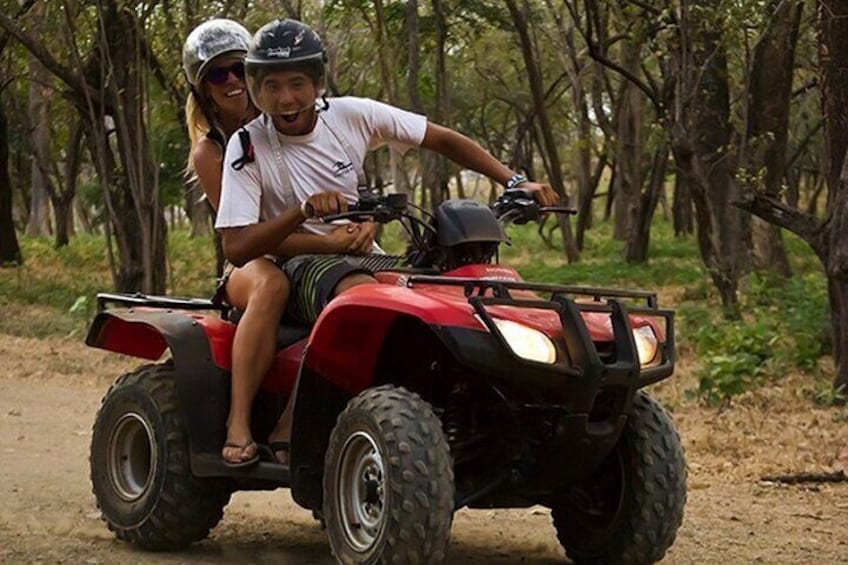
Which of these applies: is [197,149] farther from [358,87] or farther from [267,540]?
[358,87]

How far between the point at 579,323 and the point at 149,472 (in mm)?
2197

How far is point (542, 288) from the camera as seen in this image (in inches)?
187

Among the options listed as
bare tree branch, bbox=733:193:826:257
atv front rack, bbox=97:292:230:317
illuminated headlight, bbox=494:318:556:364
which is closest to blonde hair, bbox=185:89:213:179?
atv front rack, bbox=97:292:230:317

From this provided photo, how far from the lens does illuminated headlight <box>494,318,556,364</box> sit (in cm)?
458

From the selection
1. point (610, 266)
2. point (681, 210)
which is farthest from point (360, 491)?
point (681, 210)

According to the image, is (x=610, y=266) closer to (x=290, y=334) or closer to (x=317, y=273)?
(x=290, y=334)

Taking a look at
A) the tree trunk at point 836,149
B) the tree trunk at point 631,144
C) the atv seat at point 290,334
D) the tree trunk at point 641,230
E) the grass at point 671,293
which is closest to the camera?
the atv seat at point 290,334

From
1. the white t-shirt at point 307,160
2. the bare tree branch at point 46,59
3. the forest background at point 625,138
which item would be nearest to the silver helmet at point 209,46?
the white t-shirt at point 307,160

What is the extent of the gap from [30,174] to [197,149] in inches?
1665

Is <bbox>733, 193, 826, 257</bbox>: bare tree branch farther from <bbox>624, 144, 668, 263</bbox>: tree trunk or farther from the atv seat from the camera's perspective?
<bbox>624, 144, 668, 263</bbox>: tree trunk

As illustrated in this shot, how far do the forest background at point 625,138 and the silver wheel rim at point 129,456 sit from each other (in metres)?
2.42

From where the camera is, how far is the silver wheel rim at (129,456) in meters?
6.15

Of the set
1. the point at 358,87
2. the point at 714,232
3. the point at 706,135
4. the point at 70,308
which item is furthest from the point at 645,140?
the point at 70,308

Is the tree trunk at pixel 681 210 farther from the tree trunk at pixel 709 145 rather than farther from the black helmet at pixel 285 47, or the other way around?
the black helmet at pixel 285 47
